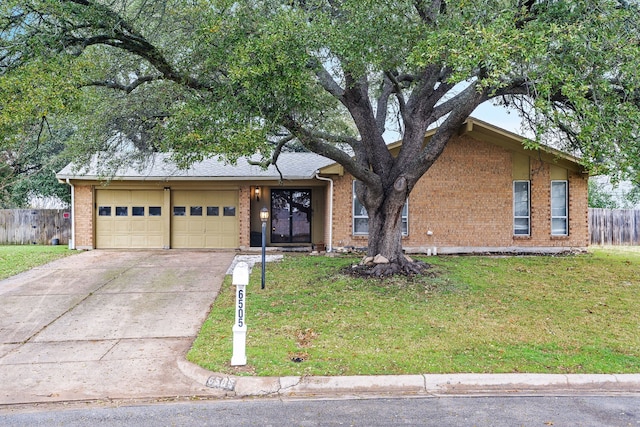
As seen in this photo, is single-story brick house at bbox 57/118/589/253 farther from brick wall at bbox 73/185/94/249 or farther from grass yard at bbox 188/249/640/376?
grass yard at bbox 188/249/640/376

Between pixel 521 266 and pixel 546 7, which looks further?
pixel 521 266

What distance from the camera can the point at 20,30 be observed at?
287 inches

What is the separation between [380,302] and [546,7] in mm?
5816

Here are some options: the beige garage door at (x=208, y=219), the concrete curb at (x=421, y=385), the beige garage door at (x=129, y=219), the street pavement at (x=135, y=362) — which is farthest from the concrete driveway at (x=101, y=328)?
the beige garage door at (x=208, y=219)

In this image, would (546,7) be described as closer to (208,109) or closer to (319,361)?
(208,109)

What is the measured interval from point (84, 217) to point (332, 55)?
11.7 m

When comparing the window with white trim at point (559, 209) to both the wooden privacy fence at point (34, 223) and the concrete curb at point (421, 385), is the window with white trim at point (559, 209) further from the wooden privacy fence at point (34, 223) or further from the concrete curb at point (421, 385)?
the wooden privacy fence at point (34, 223)

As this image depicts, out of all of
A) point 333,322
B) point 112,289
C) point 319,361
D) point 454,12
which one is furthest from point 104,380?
point 454,12

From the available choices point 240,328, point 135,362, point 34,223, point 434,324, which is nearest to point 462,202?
point 434,324

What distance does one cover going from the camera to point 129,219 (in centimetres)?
1605

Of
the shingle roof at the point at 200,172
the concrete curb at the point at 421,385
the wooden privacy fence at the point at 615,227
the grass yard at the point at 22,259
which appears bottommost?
the concrete curb at the point at 421,385

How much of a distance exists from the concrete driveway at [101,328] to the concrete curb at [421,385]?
0.36m

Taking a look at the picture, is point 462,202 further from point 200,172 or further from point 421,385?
point 421,385

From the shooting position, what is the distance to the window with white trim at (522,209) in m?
14.5
